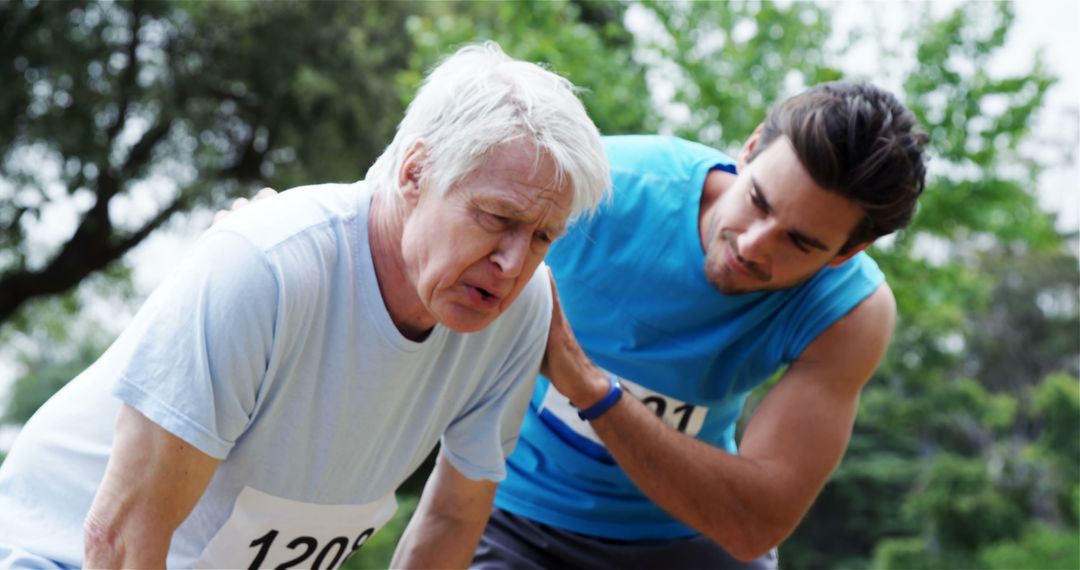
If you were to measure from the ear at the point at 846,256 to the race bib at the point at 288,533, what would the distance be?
1.17 meters

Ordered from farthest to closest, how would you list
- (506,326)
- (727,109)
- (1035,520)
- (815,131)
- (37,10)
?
(1035,520) < (37,10) < (727,109) < (815,131) < (506,326)

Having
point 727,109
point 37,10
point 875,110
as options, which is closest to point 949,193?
point 727,109

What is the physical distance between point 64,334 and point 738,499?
1749cm

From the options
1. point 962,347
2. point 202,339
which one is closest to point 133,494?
point 202,339

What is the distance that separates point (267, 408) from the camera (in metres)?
2.10

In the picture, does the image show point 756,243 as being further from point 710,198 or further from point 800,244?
point 710,198

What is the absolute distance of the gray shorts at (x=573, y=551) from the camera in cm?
312

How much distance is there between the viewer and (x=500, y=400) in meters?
2.49

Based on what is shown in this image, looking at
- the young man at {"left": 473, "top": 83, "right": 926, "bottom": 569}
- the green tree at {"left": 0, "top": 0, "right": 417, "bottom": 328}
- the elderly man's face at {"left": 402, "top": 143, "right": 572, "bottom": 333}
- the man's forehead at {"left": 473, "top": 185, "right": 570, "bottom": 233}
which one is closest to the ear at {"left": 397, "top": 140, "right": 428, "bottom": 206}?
the elderly man's face at {"left": 402, "top": 143, "right": 572, "bottom": 333}

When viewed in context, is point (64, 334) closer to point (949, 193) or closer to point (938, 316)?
point (938, 316)

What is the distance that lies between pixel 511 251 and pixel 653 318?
3.17ft

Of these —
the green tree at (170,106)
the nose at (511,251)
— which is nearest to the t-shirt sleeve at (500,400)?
the nose at (511,251)

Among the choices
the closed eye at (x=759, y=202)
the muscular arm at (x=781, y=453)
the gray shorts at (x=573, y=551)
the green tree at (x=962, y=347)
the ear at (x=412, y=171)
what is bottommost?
the green tree at (x=962, y=347)

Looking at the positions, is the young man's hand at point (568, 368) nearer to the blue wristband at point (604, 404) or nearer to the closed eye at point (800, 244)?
the blue wristband at point (604, 404)
